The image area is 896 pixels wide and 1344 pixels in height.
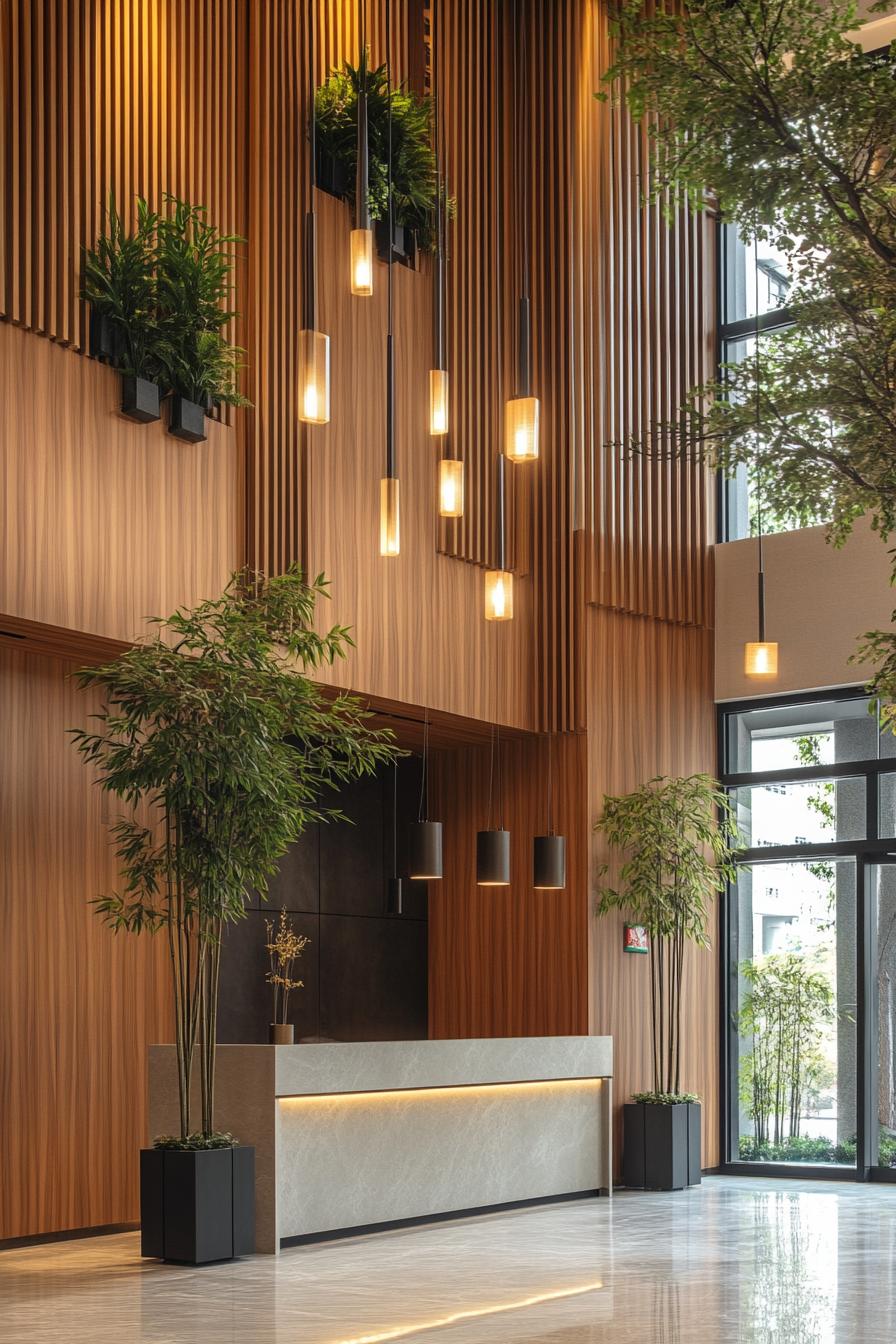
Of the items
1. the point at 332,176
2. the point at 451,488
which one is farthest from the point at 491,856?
the point at 332,176

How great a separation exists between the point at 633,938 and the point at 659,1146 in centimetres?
141

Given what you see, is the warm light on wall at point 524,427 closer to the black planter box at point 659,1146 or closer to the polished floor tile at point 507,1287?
the polished floor tile at point 507,1287

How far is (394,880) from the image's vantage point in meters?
10.7

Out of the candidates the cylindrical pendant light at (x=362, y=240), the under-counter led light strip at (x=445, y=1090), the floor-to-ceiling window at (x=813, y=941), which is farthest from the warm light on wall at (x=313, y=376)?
the floor-to-ceiling window at (x=813, y=941)

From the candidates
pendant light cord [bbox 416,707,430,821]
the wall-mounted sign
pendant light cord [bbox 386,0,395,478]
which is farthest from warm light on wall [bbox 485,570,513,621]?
the wall-mounted sign

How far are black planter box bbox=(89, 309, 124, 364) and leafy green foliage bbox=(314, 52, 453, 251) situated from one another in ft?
7.88

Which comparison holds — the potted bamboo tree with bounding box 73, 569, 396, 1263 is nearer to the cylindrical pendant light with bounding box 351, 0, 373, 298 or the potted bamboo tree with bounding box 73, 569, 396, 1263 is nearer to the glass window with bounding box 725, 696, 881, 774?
the cylindrical pendant light with bounding box 351, 0, 373, 298

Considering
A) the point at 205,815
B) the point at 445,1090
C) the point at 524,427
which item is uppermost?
the point at 524,427

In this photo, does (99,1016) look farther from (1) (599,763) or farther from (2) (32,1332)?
(1) (599,763)

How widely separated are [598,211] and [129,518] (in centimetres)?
530

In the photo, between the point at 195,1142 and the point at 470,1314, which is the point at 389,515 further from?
the point at 470,1314

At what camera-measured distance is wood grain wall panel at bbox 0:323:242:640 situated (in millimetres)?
7609

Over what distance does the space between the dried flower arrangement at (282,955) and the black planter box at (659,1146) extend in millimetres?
2458

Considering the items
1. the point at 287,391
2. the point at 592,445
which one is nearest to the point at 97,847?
the point at 287,391
